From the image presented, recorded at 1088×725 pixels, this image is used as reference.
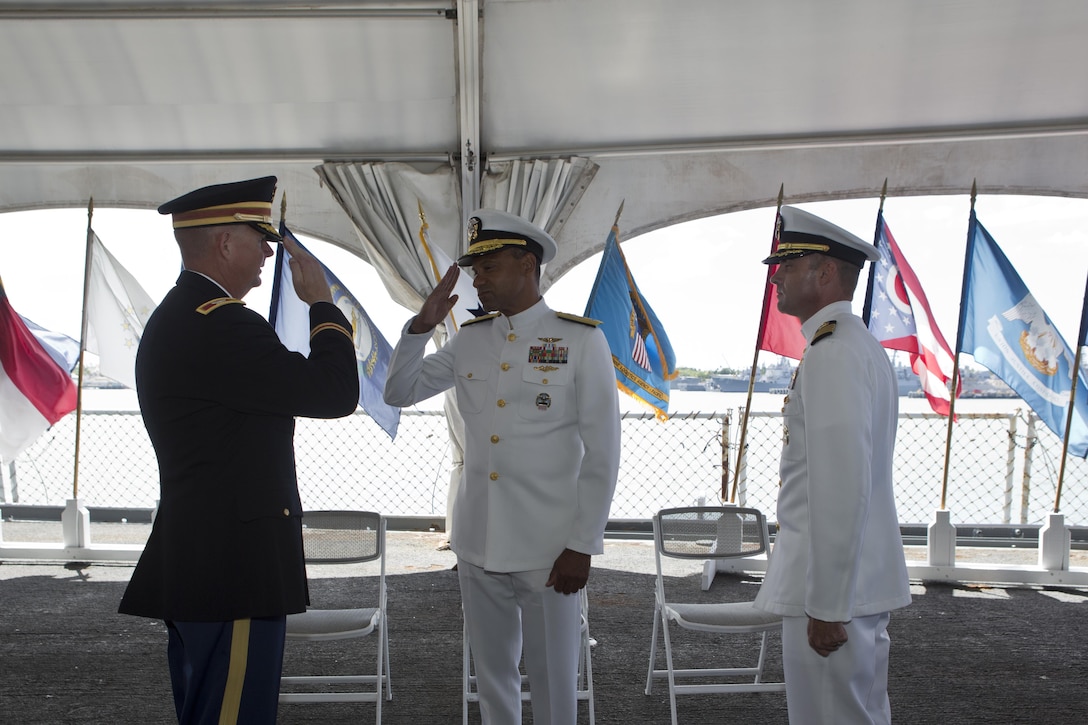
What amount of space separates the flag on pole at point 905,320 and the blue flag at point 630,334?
1.39 m

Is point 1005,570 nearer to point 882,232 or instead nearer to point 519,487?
point 882,232

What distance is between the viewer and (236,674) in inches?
72.3

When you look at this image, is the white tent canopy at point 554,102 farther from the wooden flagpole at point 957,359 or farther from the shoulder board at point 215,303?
the shoulder board at point 215,303

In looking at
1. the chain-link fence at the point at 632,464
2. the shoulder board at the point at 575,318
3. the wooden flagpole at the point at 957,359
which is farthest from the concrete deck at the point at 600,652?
the shoulder board at the point at 575,318

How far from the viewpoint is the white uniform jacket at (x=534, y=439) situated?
249 centimetres

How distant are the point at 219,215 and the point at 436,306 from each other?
81cm

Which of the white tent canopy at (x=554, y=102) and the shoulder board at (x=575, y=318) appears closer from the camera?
the shoulder board at (x=575, y=318)

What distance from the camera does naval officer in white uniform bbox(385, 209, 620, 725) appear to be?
2488 mm

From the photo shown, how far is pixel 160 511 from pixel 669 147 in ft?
14.9

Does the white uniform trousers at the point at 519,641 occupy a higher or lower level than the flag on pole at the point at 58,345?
lower

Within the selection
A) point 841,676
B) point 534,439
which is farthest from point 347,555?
point 841,676

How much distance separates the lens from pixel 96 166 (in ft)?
20.2

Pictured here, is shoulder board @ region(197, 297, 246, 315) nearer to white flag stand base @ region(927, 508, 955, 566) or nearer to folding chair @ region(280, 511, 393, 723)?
folding chair @ region(280, 511, 393, 723)

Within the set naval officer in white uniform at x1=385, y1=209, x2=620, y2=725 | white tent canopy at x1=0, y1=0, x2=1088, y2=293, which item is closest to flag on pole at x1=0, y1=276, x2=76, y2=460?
white tent canopy at x1=0, y1=0, x2=1088, y2=293
